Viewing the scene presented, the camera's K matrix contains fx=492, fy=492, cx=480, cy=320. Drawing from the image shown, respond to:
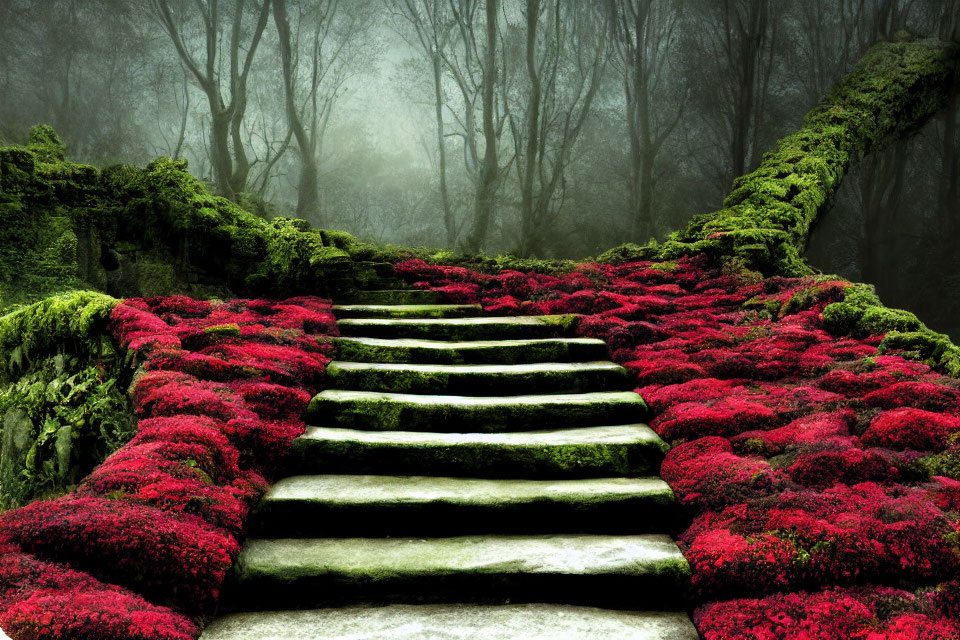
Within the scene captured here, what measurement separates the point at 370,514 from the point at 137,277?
570cm

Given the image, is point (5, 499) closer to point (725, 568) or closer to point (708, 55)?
point (725, 568)

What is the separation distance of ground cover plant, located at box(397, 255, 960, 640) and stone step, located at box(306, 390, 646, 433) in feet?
1.21

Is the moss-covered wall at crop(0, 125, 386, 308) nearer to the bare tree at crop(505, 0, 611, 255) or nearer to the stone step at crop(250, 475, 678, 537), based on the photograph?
the stone step at crop(250, 475, 678, 537)

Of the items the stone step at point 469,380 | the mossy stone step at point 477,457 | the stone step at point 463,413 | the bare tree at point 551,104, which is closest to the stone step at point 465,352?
the stone step at point 469,380

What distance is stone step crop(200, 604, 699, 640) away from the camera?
1.90m

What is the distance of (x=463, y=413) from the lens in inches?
133

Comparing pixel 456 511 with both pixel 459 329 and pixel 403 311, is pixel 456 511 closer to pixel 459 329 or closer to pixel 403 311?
pixel 459 329

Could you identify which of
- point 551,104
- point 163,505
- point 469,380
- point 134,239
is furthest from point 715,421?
point 551,104

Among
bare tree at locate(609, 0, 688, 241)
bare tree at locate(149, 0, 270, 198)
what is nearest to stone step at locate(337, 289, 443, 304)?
bare tree at locate(149, 0, 270, 198)

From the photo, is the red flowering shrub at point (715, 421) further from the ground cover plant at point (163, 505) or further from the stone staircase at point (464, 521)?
the ground cover plant at point (163, 505)

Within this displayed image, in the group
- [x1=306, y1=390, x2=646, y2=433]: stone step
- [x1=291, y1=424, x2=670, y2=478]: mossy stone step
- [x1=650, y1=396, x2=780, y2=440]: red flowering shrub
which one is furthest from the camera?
[x1=306, y1=390, x2=646, y2=433]: stone step

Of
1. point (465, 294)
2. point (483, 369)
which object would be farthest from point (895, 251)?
point (483, 369)

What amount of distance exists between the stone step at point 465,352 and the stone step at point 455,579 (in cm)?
220

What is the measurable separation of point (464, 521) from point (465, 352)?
1.96m
